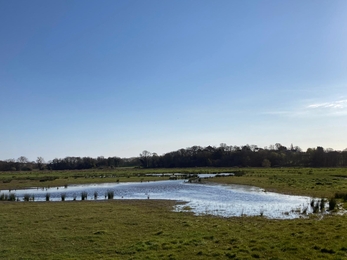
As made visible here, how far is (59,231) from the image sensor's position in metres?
16.3

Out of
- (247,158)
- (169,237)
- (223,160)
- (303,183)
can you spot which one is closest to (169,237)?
(169,237)

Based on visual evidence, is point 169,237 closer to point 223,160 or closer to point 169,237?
point 169,237

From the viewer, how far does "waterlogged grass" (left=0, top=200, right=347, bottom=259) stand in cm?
1164

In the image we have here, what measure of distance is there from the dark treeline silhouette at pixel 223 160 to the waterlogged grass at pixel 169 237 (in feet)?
395

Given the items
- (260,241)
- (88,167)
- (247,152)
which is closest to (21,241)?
(260,241)

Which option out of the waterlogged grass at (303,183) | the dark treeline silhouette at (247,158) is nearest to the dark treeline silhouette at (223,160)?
the dark treeline silhouette at (247,158)

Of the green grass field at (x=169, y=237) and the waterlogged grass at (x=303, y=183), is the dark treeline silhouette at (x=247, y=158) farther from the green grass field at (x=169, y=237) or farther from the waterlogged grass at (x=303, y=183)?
the green grass field at (x=169, y=237)

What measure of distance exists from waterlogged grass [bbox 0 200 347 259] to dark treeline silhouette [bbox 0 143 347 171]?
395 feet

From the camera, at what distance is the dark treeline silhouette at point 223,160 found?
424 feet

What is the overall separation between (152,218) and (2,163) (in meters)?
166

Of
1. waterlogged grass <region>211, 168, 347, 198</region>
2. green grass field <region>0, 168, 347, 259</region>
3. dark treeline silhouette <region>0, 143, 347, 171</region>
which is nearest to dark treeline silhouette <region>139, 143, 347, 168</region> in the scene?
dark treeline silhouette <region>0, 143, 347, 171</region>

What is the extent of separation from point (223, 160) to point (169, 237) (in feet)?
478

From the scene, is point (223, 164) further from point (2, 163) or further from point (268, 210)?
point (268, 210)

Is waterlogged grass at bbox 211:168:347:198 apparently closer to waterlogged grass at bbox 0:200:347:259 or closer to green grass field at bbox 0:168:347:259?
green grass field at bbox 0:168:347:259
